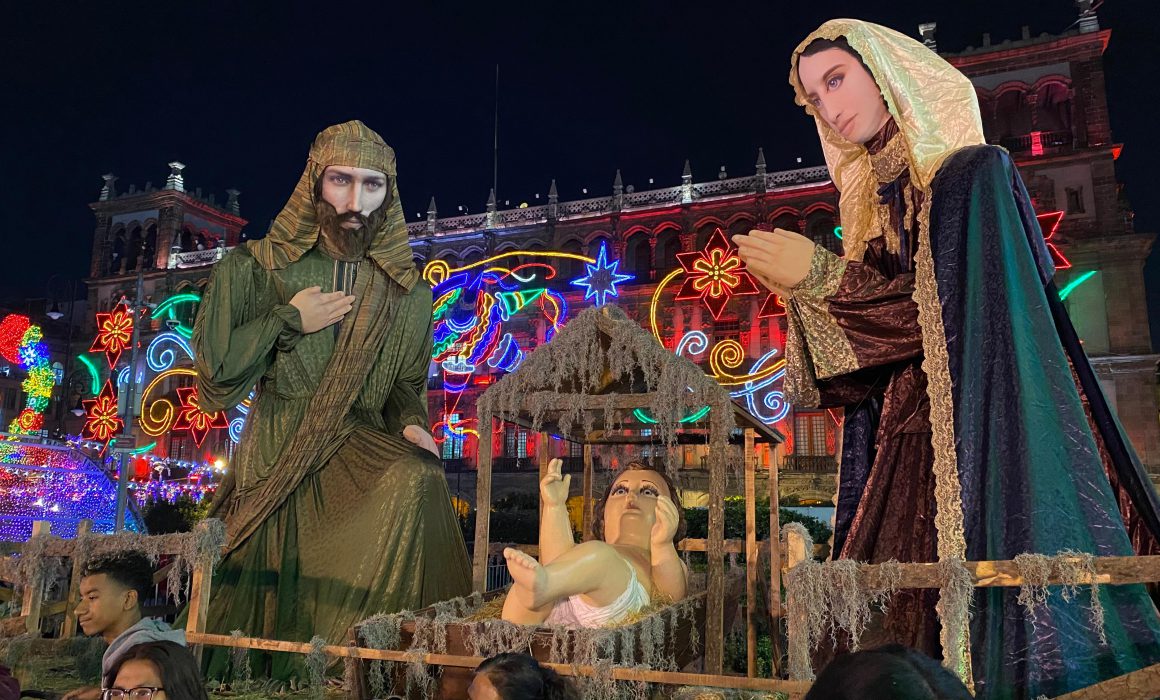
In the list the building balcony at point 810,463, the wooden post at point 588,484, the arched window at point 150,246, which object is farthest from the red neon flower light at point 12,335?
the building balcony at point 810,463

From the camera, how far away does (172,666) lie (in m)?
2.20

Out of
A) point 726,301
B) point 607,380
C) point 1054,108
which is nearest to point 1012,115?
point 1054,108

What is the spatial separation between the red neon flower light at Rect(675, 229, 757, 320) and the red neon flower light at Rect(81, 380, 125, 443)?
865 inches

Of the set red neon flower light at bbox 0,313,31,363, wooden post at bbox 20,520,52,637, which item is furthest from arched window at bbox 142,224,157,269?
wooden post at bbox 20,520,52,637

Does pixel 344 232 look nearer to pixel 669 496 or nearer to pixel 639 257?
pixel 669 496

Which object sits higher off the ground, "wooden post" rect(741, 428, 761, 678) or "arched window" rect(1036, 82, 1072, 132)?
"arched window" rect(1036, 82, 1072, 132)

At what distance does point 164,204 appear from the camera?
117 ft

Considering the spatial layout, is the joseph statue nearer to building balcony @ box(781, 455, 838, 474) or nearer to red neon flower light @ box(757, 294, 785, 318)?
red neon flower light @ box(757, 294, 785, 318)

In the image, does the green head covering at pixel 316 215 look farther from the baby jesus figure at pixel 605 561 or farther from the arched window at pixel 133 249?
the arched window at pixel 133 249

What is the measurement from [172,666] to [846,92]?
11.3 feet

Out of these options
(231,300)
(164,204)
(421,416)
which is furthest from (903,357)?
(164,204)

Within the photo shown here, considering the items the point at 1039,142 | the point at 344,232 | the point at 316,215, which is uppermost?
the point at 1039,142

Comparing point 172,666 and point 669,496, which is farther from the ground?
point 669,496

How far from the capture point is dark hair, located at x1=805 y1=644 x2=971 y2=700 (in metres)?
1.31
